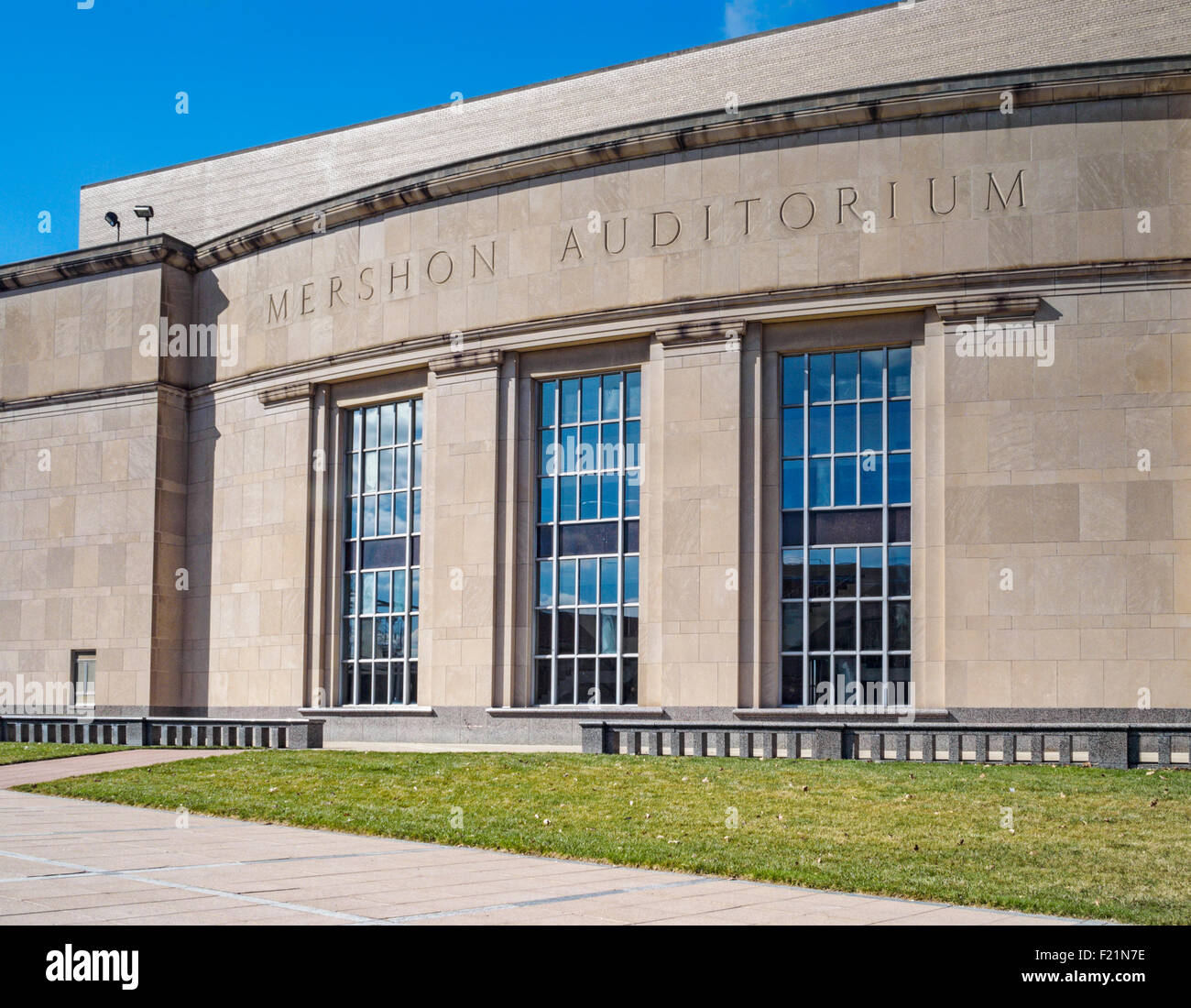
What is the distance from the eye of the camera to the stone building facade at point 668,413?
2739 cm

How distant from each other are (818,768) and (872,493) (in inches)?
363

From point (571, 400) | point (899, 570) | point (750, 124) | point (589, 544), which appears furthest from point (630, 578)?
point (750, 124)

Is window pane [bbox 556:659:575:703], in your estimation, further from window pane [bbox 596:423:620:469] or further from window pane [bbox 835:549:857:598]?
window pane [bbox 835:549:857:598]

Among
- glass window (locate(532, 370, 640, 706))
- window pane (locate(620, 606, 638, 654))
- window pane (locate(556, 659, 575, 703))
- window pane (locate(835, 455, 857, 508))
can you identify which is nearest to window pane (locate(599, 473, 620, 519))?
glass window (locate(532, 370, 640, 706))

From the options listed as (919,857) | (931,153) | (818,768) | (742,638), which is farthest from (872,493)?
(919,857)

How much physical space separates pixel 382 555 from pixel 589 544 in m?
6.07

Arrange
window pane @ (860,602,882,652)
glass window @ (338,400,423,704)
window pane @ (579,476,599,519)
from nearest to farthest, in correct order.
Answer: window pane @ (860,602,882,652), window pane @ (579,476,599,519), glass window @ (338,400,423,704)

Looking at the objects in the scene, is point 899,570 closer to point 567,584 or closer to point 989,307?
point 989,307

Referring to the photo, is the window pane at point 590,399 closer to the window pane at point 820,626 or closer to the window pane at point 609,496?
the window pane at point 609,496

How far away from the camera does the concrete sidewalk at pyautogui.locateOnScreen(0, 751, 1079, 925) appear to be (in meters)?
9.21

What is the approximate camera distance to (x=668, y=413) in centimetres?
3070

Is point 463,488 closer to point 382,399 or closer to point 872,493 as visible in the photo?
point 382,399

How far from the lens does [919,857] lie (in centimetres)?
1330

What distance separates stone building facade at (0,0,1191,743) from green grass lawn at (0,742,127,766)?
245 inches
